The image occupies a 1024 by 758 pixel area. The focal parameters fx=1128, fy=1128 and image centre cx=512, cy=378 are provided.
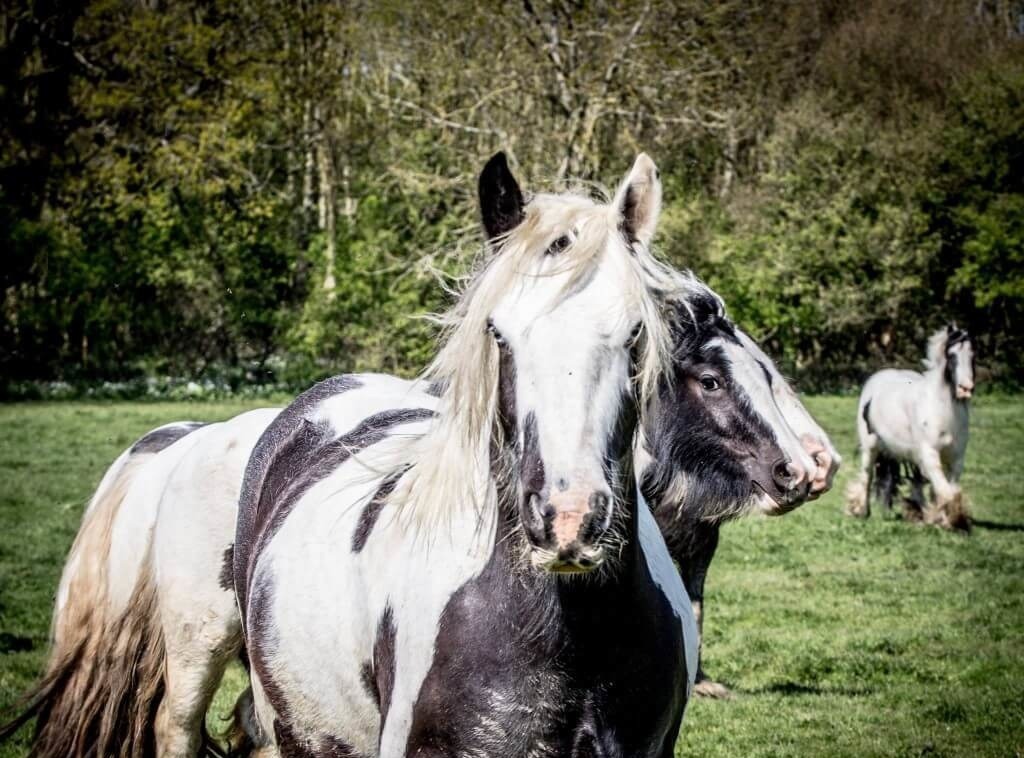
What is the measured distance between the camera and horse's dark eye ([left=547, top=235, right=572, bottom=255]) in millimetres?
2531

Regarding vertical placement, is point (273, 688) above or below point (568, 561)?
below

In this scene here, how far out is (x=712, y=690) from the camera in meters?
6.44

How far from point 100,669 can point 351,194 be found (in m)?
26.3

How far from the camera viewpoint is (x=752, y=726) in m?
5.86

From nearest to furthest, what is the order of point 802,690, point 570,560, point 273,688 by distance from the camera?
point 570,560, point 273,688, point 802,690

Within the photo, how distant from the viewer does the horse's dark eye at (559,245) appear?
8.30 ft

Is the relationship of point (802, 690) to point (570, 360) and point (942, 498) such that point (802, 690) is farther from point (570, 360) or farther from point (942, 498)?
point (942, 498)

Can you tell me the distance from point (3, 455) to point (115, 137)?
16601 millimetres

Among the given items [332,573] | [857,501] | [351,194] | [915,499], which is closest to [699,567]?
[332,573]

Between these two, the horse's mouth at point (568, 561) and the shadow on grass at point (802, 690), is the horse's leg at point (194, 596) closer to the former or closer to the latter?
the horse's mouth at point (568, 561)

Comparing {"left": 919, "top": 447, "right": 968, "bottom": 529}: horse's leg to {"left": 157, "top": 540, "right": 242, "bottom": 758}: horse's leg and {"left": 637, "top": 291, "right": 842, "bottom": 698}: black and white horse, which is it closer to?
{"left": 637, "top": 291, "right": 842, "bottom": 698}: black and white horse

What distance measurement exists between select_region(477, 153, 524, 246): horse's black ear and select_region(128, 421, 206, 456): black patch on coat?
8.27 ft

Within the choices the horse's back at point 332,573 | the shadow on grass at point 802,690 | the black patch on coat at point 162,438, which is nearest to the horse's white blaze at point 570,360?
the horse's back at point 332,573

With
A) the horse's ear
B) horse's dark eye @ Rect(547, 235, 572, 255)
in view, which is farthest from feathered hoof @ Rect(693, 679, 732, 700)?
horse's dark eye @ Rect(547, 235, 572, 255)
